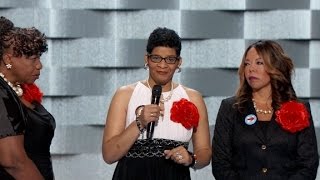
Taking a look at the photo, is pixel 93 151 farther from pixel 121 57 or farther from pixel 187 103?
pixel 187 103

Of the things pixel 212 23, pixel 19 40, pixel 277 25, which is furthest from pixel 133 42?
pixel 19 40

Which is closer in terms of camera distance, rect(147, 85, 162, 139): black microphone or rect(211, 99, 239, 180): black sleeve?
rect(147, 85, 162, 139): black microphone

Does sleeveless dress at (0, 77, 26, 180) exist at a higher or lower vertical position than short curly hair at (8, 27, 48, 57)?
lower

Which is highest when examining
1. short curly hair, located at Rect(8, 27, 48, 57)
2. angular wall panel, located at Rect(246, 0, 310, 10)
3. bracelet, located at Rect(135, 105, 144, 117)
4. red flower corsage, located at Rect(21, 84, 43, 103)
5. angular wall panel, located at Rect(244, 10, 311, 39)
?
angular wall panel, located at Rect(246, 0, 310, 10)

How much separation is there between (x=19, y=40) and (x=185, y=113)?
909 millimetres

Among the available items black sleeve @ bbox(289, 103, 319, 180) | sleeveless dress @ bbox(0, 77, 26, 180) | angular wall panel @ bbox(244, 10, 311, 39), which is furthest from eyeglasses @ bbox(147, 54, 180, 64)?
angular wall panel @ bbox(244, 10, 311, 39)

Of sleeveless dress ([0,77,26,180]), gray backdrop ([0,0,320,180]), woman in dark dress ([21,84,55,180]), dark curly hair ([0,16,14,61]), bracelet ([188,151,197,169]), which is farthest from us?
gray backdrop ([0,0,320,180])

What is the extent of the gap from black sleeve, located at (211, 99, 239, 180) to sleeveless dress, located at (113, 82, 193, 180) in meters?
0.15

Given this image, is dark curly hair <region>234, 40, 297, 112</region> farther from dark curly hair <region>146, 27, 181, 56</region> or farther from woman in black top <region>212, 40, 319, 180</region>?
dark curly hair <region>146, 27, 181, 56</region>

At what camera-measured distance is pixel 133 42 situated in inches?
190

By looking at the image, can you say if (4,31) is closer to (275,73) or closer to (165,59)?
(165,59)

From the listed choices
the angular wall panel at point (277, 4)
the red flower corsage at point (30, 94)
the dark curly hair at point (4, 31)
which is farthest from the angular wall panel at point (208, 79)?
the dark curly hair at point (4, 31)

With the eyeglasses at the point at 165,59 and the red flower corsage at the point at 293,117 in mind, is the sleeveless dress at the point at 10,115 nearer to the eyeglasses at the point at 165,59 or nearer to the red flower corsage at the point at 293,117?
the eyeglasses at the point at 165,59

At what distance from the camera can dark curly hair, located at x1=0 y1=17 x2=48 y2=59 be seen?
3213mm
